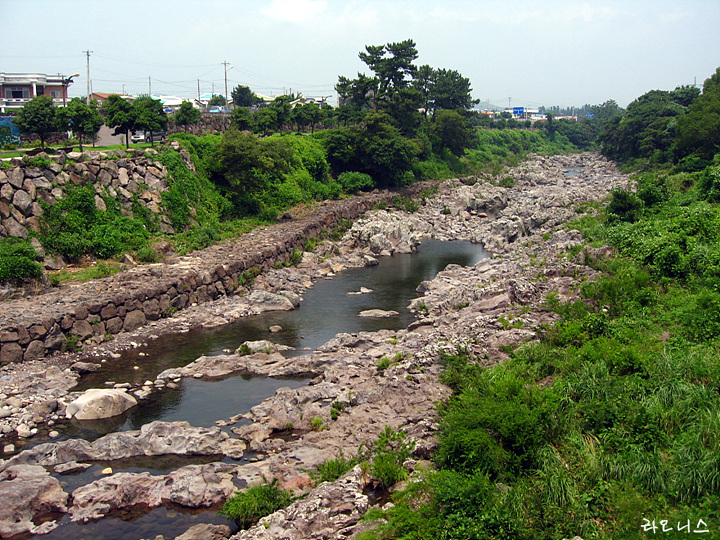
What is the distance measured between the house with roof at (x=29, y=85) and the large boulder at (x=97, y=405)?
172 feet

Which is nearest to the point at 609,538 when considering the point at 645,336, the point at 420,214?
the point at 645,336

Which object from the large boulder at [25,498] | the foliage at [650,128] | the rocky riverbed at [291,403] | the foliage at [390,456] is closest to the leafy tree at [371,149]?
the rocky riverbed at [291,403]

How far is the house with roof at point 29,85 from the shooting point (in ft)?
197

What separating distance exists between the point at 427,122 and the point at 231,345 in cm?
5541

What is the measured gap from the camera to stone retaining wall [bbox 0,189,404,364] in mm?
19266

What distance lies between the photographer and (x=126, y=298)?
22625mm

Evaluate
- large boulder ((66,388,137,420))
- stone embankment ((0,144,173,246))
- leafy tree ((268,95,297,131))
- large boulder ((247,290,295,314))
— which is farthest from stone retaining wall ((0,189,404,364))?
leafy tree ((268,95,297,131))

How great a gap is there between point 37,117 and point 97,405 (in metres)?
22.8

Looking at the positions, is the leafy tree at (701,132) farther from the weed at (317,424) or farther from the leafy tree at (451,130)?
the weed at (317,424)

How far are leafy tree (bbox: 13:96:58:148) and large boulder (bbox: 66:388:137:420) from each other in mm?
21654

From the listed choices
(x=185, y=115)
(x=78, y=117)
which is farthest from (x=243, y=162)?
(x=185, y=115)

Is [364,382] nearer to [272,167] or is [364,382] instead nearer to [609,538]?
[609,538]

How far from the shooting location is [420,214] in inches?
1959

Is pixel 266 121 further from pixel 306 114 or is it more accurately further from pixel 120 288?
pixel 120 288
